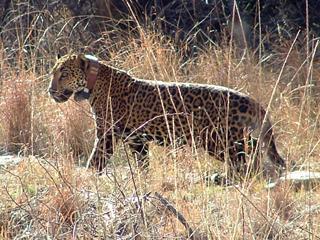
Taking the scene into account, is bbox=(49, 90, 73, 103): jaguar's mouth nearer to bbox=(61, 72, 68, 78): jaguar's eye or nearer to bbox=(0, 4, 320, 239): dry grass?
bbox=(61, 72, 68, 78): jaguar's eye

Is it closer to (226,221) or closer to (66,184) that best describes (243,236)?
(226,221)

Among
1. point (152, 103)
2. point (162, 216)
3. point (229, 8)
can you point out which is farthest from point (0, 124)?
point (229, 8)

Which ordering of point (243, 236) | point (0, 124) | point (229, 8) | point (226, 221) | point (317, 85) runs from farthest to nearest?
1. point (229, 8)
2. point (317, 85)
3. point (0, 124)
4. point (226, 221)
5. point (243, 236)

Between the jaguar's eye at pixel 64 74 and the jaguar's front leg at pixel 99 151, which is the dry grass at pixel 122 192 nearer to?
the jaguar's front leg at pixel 99 151

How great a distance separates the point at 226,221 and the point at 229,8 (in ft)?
22.6

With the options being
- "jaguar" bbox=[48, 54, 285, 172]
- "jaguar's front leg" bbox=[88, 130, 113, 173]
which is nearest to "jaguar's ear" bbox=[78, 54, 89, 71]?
"jaguar" bbox=[48, 54, 285, 172]

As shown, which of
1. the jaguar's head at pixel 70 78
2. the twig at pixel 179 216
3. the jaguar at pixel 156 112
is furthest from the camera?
the jaguar's head at pixel 70 78

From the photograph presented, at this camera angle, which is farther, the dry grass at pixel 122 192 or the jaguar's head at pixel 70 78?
the jaguar's head at pixel 70 78

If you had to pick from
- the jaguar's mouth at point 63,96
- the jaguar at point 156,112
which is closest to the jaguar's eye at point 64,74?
the jaguar at point 156,112

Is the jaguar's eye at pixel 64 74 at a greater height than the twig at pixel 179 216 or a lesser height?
greater

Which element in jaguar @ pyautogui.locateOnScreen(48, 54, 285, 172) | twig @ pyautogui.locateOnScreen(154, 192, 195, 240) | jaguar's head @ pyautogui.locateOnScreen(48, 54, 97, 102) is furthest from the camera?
jaguar's head @ pyautogui.locateOnScreen(48, 54, 97, 102)

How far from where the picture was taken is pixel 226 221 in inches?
168

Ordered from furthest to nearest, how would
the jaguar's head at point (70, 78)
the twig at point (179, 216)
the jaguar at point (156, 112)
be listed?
the jaguar's head at point (70, 78), the jaguar at point (156, 112), the twig at point (179, 216)

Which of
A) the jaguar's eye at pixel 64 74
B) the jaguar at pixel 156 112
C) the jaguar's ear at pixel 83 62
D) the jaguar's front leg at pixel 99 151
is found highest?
the jaguar's ear at pixel 83 62
